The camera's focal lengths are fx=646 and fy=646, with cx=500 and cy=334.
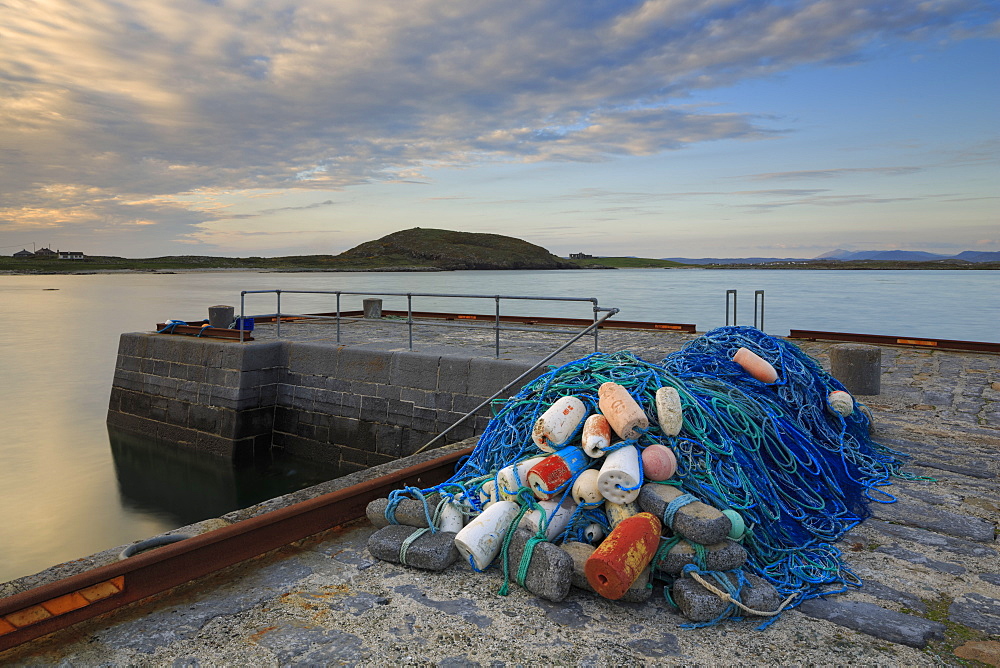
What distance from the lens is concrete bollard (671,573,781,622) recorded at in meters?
2.62

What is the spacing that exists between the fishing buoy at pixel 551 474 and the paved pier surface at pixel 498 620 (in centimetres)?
47

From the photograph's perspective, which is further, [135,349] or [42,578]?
[135,349]

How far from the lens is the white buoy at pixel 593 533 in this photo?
308 centimetres

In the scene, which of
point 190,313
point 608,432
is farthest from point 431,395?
point 190,313

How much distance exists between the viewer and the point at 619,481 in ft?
9.92

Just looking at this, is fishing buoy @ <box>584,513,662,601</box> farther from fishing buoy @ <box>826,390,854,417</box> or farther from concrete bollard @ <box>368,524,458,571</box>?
fishing buoy @ <box>826,390,854,417</box>

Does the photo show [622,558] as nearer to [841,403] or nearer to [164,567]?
[164,567]

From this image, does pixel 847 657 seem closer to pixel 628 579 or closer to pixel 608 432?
pixel 628 579

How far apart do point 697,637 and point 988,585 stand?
4.90 feet

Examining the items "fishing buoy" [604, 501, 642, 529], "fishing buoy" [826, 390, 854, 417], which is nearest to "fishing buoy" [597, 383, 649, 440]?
"fishing buoy" [604, 501, 642, 529]

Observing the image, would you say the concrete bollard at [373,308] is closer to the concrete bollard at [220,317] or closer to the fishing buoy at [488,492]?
the concrete bollard at [220,317]

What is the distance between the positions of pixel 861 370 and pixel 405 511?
5961 millimetres

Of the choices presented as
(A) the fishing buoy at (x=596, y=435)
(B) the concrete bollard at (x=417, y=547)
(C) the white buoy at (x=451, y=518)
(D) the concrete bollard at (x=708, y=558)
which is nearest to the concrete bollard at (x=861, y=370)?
(A) the fishing buoy at (x=596, y=435)

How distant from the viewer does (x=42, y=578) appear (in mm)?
3129
